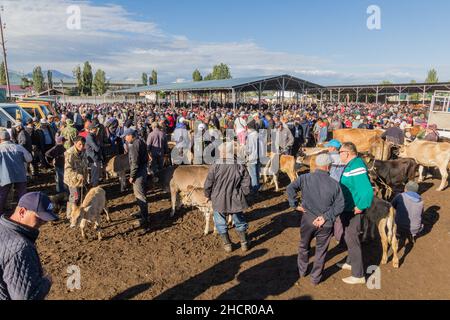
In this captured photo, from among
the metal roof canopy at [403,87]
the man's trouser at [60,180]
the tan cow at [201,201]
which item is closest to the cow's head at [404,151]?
the tan cow at [201,201]

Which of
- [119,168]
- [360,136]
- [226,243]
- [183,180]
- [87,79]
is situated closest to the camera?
[226,243]

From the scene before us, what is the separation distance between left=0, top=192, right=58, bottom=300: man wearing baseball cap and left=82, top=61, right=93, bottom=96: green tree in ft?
294

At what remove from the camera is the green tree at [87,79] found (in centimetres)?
8275

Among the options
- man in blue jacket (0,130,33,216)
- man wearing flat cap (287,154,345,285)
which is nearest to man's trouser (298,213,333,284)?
man wearing flat cap (287,154,345,285)

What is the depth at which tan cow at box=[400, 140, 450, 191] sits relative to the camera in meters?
9.73

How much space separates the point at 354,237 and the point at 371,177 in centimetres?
388

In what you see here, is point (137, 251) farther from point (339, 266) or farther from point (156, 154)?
point (156, 154)

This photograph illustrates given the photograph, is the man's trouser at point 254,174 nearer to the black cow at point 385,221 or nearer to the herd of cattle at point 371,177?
the herd of cattle at point 371,177

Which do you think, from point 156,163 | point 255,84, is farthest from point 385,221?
point 255,84

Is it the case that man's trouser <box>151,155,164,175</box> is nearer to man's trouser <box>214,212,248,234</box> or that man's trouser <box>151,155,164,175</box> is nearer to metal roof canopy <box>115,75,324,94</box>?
man's trouser <box>214,212,248,234</box>

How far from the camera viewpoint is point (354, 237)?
4.80m

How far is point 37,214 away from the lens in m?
2.65

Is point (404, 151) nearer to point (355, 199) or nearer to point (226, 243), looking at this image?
point (355, 199)

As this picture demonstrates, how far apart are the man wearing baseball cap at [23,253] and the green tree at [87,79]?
89.7 metres
